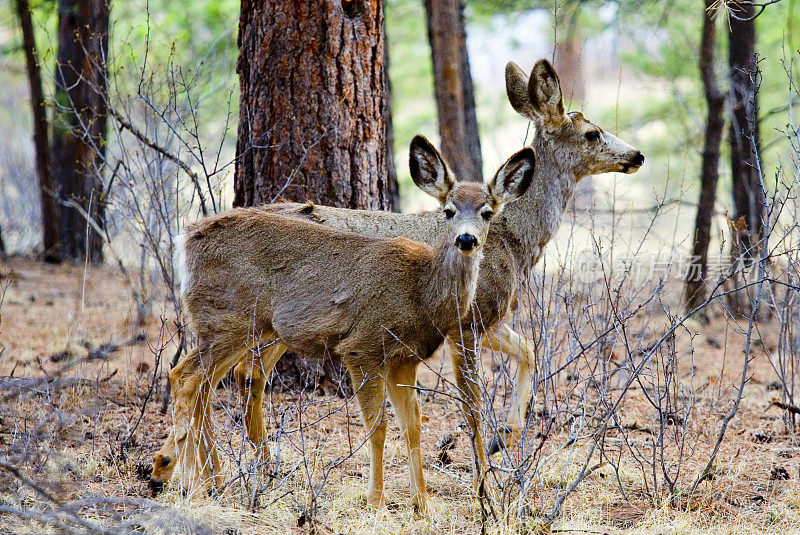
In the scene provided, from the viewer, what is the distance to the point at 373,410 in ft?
19.2

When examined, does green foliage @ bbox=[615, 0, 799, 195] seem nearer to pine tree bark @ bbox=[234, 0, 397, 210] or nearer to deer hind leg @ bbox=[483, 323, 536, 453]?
pine tree bark @ bbox=[234, 0, 397, 210]

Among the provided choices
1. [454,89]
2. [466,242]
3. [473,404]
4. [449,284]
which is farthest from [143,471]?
[454,89]

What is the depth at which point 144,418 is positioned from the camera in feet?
24.8

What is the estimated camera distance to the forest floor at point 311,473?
5109 mm

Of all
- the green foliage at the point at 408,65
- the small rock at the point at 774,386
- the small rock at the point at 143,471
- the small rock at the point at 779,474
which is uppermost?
the green foliage at the point at 408,65

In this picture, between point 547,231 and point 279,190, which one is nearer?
point 547,231

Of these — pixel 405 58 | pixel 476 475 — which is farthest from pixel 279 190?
pixel 405 58

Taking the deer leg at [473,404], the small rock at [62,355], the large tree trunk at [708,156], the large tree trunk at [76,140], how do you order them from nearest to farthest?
1. the deer leg at [473,404]
2. the small rock at [62,355]
3. the large tree trunk at [708,156]
4. the large tree trunk at [76,140]

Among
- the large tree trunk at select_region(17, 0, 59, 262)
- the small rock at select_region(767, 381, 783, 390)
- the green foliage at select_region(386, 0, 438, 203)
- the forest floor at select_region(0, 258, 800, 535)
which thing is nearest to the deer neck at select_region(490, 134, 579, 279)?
the forest floor at select_region(0, 258, 800, 535)

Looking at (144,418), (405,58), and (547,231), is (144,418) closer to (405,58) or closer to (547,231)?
(547,231)

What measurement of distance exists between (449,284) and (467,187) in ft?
2.14

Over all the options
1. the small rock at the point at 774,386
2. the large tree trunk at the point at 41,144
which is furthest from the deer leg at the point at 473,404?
the large tree trunk at the point at 41,144

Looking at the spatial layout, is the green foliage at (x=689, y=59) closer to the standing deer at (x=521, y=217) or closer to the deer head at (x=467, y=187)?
the standing deer at (x=521, y=217)

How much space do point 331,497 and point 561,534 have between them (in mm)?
1547
